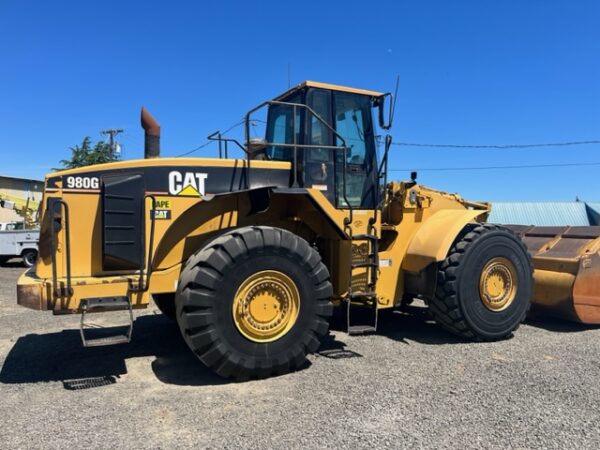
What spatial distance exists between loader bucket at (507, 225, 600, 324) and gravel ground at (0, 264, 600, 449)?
2.02 ft

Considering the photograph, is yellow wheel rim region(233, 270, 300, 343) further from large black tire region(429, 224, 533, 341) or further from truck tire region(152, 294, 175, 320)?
truck tire region(152, 294, 175, 320)

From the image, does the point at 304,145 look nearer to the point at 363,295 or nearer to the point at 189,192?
the point at 189,192

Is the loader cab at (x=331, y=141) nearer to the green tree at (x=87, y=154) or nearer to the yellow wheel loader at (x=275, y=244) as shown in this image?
the yellow wheel loader at (x=275, y=244)

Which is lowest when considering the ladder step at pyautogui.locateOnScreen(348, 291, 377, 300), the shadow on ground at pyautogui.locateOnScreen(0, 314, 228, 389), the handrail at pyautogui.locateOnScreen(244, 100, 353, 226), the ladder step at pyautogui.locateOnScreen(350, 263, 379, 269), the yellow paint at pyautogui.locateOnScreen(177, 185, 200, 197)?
the shadow on ground at pyautogui.locateOnScreen(0, 314, 228, 389)

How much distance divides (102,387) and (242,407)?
1501mm

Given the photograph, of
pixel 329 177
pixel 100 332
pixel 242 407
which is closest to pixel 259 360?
pixel 242 407

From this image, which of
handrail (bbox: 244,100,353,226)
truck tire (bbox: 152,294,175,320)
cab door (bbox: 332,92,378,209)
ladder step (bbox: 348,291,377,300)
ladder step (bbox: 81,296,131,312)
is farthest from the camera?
truck tire (bbox: 152,294,175,320)

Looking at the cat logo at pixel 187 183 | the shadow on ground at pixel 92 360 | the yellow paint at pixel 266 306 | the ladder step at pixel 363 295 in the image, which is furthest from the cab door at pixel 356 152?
the shadow on ground at pixel 92 360

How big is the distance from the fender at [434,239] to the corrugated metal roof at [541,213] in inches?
996

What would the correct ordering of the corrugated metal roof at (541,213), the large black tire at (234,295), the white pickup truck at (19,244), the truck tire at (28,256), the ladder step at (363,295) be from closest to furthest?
the large black tire at (234,295), the ladder step at (363,295), the white pickup truck at (19,244), the truck tire at (28,256), the corrugated metal roof at (541,213)

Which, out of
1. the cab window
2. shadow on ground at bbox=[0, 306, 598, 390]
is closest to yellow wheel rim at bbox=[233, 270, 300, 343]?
shadow on ground at bbox=[0, 306, 598, 390]

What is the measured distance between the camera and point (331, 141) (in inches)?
240

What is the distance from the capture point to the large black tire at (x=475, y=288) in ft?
20.1

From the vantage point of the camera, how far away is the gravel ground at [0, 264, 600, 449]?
3660 mm
